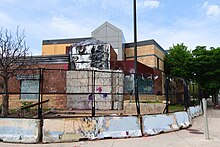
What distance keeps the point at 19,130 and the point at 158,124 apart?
18.1ft

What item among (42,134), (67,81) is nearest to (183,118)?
(42,134)

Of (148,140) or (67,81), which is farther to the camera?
(67,81)

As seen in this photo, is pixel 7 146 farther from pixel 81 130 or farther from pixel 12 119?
pixel 81 130

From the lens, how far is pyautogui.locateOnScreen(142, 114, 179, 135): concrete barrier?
8328mm

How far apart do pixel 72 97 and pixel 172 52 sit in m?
20.7

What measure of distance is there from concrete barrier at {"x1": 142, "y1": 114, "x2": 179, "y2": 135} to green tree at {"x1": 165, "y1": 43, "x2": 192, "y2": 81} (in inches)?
685

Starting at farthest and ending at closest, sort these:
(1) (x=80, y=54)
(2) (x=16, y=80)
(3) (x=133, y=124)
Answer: (1) (x=80, y=54) → (2) (x=16, y=80) → (3) (x=133, y=124)

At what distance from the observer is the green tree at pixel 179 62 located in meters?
25.4

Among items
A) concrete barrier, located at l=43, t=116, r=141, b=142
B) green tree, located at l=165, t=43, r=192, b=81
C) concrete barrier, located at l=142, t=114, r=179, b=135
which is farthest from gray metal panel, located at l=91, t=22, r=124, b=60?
concrete barrier, located at l=43, t=116, r=141, b=142

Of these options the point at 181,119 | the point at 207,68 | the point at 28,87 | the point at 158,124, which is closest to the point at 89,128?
the point at 158,124

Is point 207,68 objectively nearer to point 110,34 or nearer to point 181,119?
point 110,34

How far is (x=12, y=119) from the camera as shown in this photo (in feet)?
24.5

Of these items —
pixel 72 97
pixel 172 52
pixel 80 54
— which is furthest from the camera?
pixel 172 52

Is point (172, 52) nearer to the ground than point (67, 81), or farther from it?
farther from it
